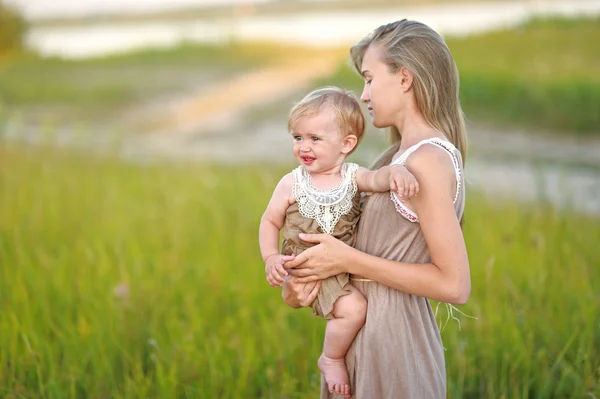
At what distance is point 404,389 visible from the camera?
6.82ft

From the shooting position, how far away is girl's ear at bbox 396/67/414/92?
204 cm

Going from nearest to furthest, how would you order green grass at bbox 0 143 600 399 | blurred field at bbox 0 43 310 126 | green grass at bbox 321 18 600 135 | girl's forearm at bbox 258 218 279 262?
girl's forearm at bbox 258 218 279 262 < green grass at bbox 0 143 600 399 < green grass at bbox 321 18 600 135 < blurred field at bbox 0 43 310 126

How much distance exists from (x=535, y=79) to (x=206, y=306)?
7379 millimetres

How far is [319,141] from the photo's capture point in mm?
2033

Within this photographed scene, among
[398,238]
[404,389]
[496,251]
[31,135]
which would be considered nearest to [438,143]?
[398,238]

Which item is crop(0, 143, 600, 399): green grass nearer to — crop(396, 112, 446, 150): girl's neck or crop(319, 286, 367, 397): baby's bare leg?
crop(319, 286, 367, 397): baby's bare leg

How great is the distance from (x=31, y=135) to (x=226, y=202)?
6.38m

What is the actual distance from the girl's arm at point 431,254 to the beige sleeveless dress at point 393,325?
0.06 m

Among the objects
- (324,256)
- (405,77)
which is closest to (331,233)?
(324,256)

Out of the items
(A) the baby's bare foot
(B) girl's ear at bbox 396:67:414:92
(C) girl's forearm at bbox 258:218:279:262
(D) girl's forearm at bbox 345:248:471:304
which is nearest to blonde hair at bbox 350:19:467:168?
(B) girl's ear at bbox 396:67:414:92

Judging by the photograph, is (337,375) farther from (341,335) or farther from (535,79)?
(535,79)

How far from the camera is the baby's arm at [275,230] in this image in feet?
6.81

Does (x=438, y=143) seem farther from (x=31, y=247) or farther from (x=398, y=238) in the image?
(x=31, y=247)

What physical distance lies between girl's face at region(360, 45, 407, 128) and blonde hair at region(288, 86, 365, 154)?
48 millimetres
